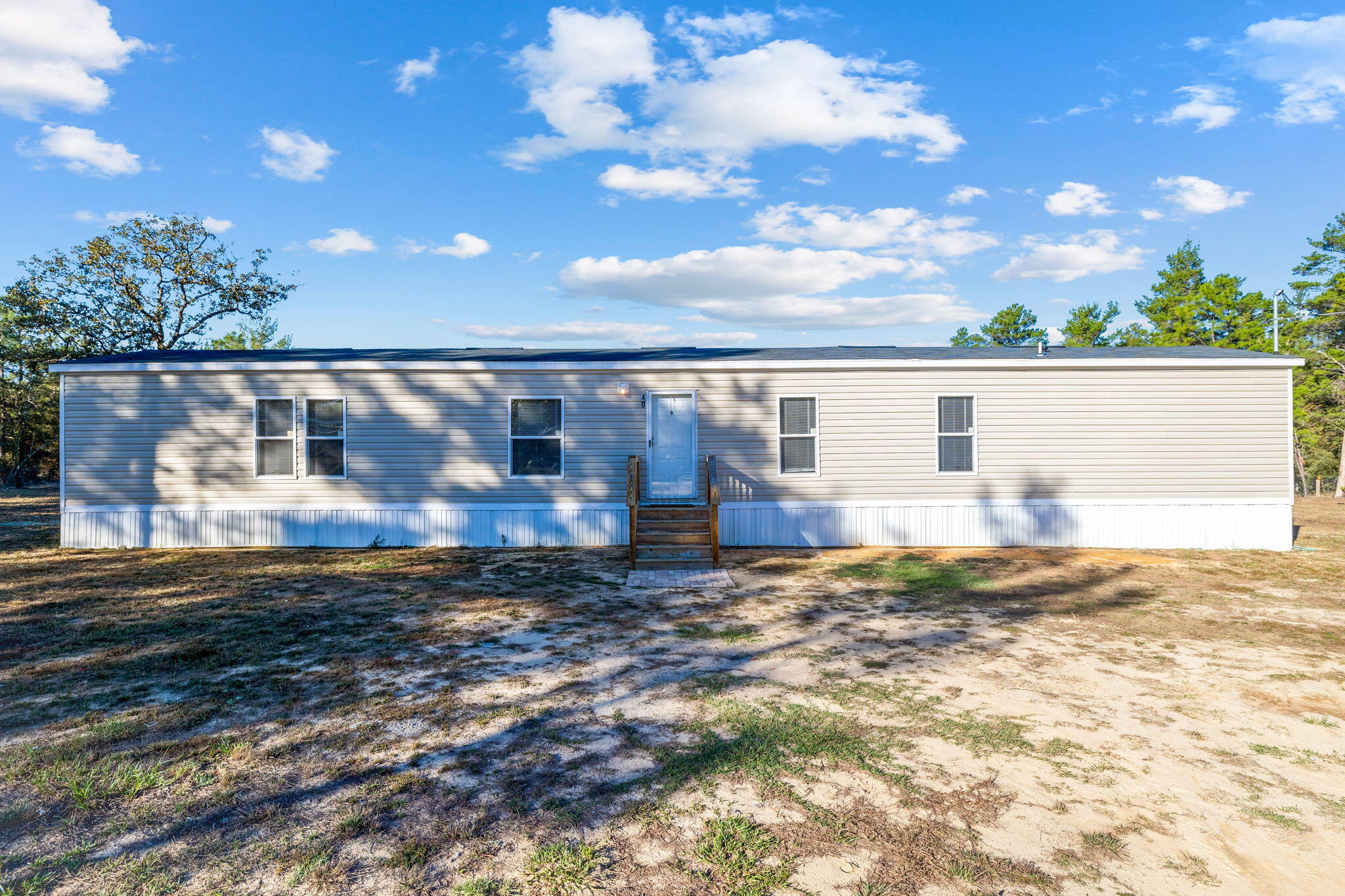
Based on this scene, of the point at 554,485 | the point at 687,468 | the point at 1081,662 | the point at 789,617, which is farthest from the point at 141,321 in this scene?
the point at 1081,662

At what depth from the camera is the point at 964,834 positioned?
116 inches

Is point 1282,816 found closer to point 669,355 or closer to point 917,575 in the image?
point 917,575

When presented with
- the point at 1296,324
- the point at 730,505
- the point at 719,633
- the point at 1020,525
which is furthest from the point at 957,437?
the point at 1296,324

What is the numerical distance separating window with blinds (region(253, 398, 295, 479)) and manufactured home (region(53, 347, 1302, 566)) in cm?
3

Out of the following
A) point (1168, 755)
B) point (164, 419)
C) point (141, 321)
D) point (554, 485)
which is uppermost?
point (141, 321)

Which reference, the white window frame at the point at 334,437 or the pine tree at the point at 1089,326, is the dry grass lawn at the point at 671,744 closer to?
the white window frame at the point at 334,437

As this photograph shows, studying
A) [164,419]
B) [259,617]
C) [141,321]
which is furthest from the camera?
[141,321]

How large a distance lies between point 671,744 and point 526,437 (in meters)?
7.72

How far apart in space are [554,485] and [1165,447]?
1007 centimetres

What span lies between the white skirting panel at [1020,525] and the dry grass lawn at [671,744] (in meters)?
3.41

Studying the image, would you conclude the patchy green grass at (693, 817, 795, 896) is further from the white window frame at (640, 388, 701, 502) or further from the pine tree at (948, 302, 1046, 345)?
the pine tree at (948, 302, 1046, 345)

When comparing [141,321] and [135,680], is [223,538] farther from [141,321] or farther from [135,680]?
[141,321]

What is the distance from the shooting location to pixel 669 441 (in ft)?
36.1

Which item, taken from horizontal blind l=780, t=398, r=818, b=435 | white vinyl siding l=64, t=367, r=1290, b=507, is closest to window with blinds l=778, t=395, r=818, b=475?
horizontal blind l=780, t=398, r=818, b=435
